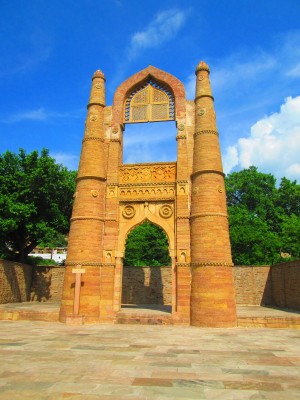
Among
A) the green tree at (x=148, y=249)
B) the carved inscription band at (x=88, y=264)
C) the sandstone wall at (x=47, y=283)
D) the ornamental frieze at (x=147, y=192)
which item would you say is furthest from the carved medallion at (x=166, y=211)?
the green tree at (x=148, y=249)

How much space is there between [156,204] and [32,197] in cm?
1045

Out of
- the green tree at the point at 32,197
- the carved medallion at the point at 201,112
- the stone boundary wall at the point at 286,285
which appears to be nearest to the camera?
the carved medallion at the point at 201,112

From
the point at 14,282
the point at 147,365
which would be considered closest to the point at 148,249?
the point at 14,282

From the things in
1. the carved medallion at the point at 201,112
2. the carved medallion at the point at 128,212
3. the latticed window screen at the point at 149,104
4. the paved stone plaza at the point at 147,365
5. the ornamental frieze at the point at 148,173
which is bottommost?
the paved stone plaza at the point at 147,365

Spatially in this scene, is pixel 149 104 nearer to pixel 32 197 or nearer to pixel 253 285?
pixel 32 197

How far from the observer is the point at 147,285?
22484mm

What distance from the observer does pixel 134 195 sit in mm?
14672

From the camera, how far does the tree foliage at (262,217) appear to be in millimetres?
27219

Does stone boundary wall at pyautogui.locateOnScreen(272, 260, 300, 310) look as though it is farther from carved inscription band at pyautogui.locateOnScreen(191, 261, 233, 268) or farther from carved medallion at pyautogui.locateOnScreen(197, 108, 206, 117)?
carved medallion at pyautogui.locateOnScreen(197, 108, 206, 117)

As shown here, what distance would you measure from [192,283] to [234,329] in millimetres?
2215

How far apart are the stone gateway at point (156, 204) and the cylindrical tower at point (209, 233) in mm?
37

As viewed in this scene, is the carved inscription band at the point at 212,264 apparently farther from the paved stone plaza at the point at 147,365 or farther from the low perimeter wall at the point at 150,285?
the low perimeter wall at the point at 150,285

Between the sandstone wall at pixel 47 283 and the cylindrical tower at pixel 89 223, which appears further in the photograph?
the sandstone wall at pixel 47 283

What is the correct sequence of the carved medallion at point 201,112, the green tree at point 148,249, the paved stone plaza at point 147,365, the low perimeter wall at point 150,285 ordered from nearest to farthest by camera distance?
the paved stone plaza at point 147,365 < the carved medallion at point 201,112 < the low perimeter wall at point 150,285 < the green tree at point 148,249
